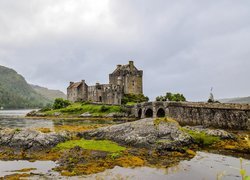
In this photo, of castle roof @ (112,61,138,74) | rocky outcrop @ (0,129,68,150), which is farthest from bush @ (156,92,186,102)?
rocky outcrop @ (0,129,68,150)

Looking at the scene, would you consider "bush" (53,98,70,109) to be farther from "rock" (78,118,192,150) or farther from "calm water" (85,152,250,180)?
"calm water" (85,152,250,180)

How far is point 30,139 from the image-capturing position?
25094 millimetres

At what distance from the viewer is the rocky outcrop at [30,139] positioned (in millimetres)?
24627

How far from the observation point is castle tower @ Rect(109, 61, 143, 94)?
9500 centimetres

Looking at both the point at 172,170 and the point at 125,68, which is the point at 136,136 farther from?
the point at 125,68

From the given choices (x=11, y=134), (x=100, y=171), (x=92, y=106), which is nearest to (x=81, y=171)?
(x=100, y=171)

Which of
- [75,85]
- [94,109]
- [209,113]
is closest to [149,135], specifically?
[209,113]

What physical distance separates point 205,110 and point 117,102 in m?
46.5

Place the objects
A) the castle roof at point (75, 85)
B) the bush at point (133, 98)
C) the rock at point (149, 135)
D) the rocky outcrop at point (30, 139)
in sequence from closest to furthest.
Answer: the rock at point (149, 135) → the rocky outcrop at point (30, 139) → the bush at point (133, 98) → the castle roof at point (75, 85)

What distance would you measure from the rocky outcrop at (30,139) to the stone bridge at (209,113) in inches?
1005

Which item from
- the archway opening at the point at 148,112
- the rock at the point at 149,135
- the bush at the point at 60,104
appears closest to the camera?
the rock at the point at 149,135

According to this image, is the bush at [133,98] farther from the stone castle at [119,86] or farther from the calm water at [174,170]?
the calm water at [174,170]

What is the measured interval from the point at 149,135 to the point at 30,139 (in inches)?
423

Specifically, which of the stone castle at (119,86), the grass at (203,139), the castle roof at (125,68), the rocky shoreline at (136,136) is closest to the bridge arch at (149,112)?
the stone castle at (119,86)
